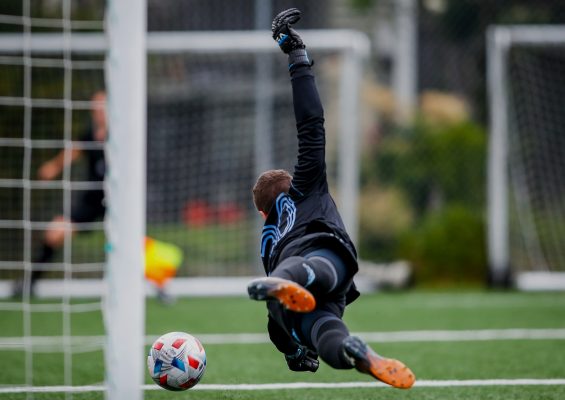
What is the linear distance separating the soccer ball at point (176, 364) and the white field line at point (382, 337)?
7.57ft

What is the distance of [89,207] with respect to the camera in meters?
9.45

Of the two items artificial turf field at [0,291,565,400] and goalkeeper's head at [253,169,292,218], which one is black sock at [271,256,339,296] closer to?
goalkeeper's head at [253,169,292,218]

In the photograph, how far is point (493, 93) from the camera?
1088 cm

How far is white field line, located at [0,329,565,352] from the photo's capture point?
711 cm

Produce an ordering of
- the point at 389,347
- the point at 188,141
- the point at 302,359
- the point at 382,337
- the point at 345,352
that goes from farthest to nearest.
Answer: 1. the point at 188,141
2. the point at 382,337
3. the point at 389,347
4. the point at 302,359
5. the point at 345,352

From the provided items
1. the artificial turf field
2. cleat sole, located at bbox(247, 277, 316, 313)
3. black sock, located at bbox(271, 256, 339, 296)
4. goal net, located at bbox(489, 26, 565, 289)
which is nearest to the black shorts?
the artificial turf field

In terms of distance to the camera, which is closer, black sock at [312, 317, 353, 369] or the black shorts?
black sock at [312, 317, 353, 369]

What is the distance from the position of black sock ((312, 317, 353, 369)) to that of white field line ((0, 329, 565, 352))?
10.6 ft

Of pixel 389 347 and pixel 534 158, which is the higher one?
pixel 534 158

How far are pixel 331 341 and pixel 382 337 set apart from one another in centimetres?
358

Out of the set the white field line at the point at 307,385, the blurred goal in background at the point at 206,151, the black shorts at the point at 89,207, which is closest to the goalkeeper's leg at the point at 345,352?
the white field line at the point at 307,385

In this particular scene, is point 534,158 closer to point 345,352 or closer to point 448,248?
point 448,248

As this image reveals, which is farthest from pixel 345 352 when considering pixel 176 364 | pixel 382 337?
pixel 382 337

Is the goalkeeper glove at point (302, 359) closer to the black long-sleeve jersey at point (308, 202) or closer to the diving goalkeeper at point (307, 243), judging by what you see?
the diving goalkeeper at point (307, 243)
